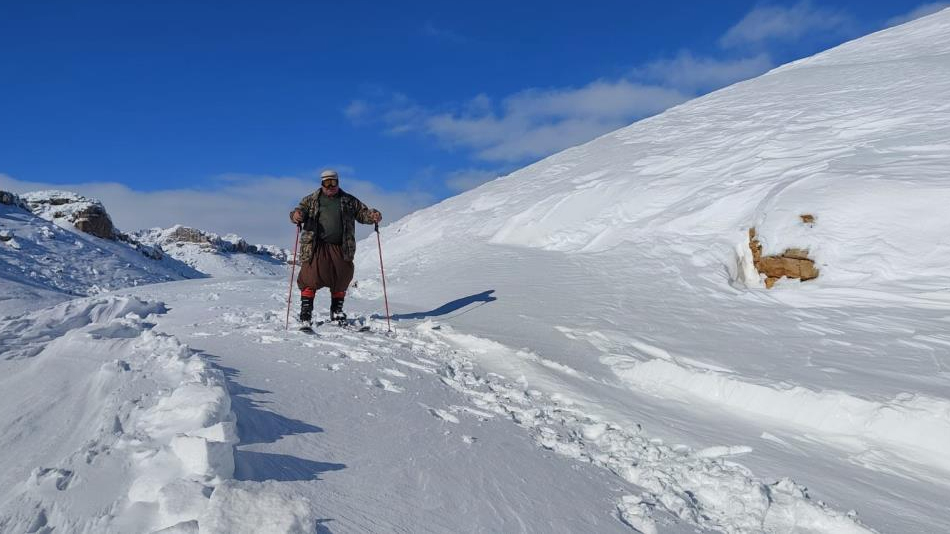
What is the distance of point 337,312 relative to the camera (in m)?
7.11

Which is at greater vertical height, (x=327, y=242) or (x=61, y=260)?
(x=61, y=260)

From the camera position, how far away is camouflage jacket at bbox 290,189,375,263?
7129 millimetres

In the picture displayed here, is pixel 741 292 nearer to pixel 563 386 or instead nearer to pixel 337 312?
pixel 563 386

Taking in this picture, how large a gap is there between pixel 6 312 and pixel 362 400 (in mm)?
6313

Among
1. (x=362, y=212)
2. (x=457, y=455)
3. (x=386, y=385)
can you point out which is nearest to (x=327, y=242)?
(x=362, y=212)

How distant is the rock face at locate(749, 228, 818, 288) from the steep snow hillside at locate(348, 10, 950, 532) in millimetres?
171

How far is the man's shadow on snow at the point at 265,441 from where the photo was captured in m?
2.46

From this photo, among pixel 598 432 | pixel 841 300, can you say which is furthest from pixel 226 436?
pixel 841 300

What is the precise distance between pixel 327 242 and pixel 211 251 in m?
48.0

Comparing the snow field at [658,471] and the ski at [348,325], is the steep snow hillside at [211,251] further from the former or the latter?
the snow field at [658,471]

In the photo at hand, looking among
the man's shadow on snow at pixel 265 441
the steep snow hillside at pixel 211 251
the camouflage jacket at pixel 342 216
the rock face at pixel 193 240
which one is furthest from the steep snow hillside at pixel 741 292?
the rock face at pixel 193 240

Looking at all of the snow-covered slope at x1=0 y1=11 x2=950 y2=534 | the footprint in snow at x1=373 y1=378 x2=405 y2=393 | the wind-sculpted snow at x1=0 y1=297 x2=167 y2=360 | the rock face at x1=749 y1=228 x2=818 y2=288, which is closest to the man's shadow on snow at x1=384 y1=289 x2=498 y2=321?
the snow-covered slope at x1=0 y1=11 x2=950 y2=534

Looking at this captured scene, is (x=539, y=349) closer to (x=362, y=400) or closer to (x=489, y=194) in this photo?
(x=362, y=400)

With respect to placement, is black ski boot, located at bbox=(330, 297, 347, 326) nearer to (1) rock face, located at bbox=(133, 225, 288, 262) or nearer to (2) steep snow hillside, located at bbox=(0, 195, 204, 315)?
(2) steep snow hillside, located at bbox=(0, 195, 204, 315)
